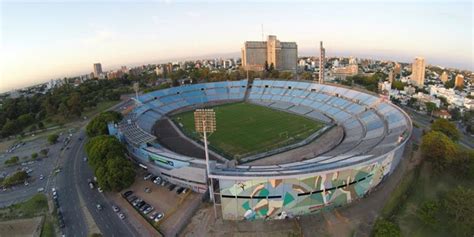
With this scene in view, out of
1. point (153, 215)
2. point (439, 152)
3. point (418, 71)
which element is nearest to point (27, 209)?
point (153, 215)

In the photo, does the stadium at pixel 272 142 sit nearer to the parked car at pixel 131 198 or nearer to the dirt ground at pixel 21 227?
the parked car at pixel 131 198

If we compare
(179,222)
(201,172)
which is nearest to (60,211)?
(179,222)

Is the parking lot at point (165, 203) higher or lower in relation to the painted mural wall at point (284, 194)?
lower

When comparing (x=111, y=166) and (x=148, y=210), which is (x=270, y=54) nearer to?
(x=111, y=166)

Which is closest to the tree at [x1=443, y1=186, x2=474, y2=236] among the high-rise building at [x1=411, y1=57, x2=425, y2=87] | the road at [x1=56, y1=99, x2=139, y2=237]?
the road at [x1=56, y1=99, x2=139, y2=237]

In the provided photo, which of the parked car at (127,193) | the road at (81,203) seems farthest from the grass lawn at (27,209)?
the parked car at (127,193)
